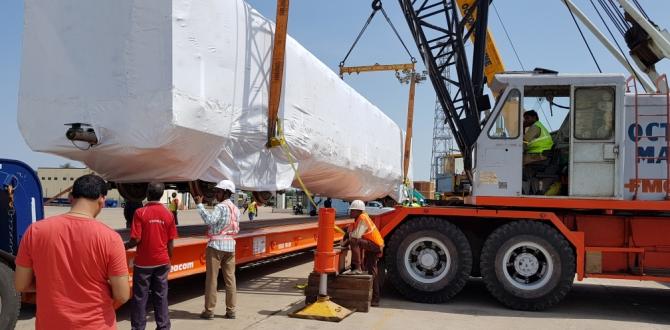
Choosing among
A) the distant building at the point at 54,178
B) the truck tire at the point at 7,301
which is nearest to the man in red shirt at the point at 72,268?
the truck tire at the point at 7,301

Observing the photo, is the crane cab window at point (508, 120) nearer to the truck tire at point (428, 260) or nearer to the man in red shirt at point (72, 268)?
the truck tire at point (428, 260)

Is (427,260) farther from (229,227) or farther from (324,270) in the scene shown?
(229,227)

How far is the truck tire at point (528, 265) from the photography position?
7117mm

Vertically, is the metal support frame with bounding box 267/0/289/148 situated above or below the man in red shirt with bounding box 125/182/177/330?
above

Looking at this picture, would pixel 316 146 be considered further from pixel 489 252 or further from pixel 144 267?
pixel 144 267

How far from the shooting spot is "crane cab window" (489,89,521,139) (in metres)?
7.39

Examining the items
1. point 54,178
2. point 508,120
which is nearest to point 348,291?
point 508,120

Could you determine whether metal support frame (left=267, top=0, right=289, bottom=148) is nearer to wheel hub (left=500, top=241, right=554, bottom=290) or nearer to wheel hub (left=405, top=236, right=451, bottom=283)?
wheel hub (left=405, top=236, right=451, bottom=283)

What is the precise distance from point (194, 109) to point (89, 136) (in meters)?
1.18

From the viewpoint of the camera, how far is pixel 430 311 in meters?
7.14

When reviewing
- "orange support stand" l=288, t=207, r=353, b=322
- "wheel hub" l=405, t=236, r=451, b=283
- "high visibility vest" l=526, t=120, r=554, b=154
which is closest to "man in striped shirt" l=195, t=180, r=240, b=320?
"orange support stand" l=288, t=207, r=353, b=322

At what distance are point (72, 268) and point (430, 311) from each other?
529 cm

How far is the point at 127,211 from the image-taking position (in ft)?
29.6

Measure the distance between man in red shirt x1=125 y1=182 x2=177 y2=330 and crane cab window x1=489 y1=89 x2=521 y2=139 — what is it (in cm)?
447
